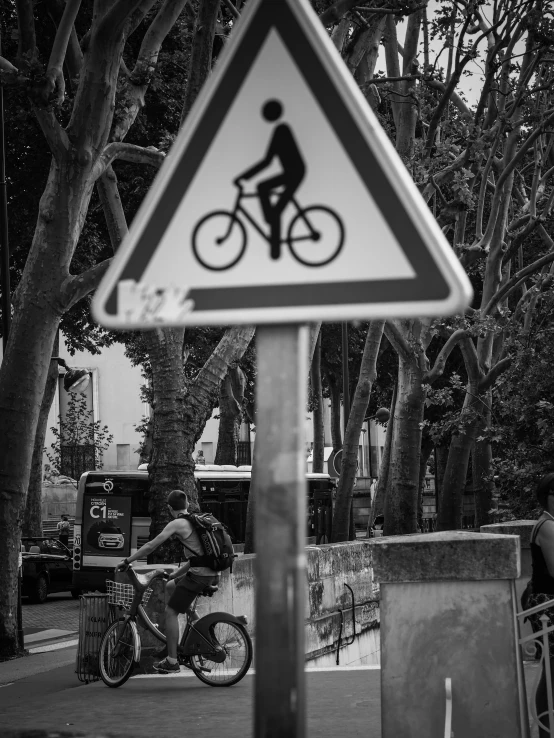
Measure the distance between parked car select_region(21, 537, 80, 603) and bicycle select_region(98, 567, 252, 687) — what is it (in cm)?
1401

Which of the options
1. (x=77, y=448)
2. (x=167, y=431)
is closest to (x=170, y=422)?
(x=167, y=431)

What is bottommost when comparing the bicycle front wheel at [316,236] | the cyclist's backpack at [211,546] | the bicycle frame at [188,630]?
the bicycle frame at [188,630]

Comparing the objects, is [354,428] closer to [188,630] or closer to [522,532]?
[522,532]

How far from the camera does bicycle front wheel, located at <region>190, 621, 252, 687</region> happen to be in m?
10.2

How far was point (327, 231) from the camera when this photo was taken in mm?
2477

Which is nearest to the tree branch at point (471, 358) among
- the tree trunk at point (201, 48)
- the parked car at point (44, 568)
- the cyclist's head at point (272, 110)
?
the tree trunk at point (201, 48)

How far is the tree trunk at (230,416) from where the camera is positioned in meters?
34.1

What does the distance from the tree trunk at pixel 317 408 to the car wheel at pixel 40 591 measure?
35.1ft

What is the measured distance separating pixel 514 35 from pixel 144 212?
16831 millimetres

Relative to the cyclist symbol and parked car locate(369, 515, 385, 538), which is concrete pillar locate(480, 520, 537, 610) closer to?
the cyclist symbol

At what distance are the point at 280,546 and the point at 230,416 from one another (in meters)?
32.4

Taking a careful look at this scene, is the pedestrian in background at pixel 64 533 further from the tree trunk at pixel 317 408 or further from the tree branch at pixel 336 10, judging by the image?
the tree branch at pixel 336 10

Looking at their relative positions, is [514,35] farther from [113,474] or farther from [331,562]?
[113,474]

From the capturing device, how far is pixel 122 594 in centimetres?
1129
